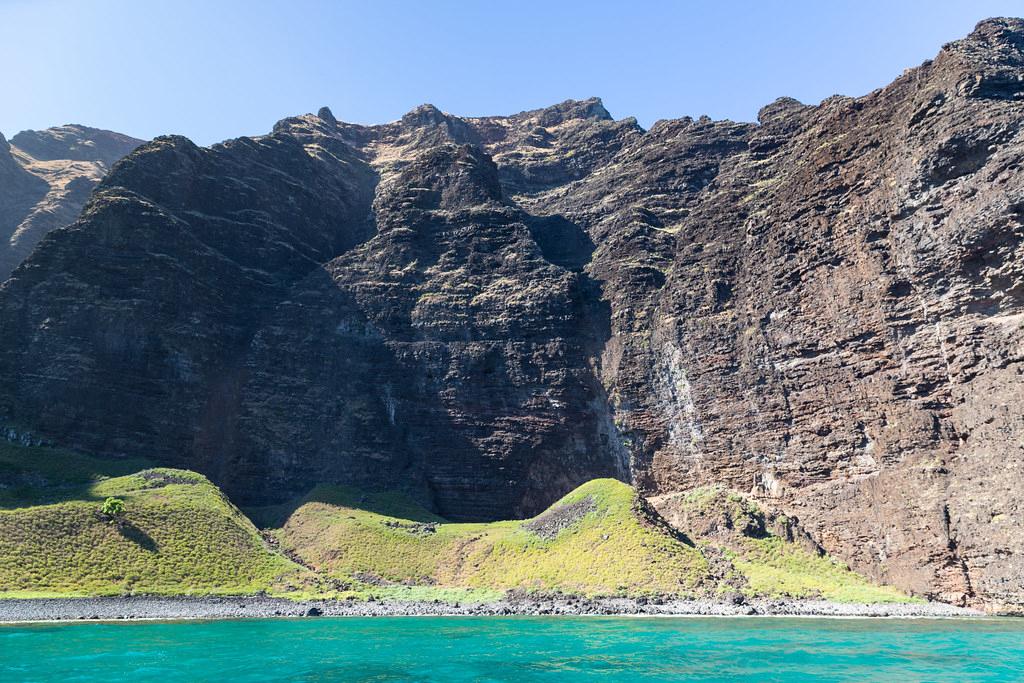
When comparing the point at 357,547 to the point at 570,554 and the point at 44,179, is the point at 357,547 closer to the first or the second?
the point at 570,554

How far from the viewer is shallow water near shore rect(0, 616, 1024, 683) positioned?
2409 centimetres

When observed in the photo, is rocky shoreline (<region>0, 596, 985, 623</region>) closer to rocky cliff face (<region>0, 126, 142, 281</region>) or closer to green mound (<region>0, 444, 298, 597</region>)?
green mound (<region>0, 444, 298, 597</region>)

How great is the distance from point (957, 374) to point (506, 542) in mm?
36895

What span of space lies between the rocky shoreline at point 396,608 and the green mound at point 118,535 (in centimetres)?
163

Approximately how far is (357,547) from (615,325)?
35.9 metres

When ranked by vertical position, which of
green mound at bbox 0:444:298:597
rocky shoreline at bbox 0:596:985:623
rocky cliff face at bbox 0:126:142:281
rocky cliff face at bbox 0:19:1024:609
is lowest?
rocky shoreline at bbox 0:596:985:623

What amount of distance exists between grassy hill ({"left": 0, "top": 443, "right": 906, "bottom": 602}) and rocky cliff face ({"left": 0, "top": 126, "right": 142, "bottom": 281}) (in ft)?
248

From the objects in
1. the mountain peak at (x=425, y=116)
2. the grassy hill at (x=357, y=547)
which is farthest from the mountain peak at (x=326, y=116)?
the grassy hill at (x=357, y=547)

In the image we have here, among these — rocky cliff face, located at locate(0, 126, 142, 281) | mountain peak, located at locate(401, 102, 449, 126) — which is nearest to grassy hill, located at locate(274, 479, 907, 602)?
rocky cliff face, located at locate(0, 126, 142, 281)

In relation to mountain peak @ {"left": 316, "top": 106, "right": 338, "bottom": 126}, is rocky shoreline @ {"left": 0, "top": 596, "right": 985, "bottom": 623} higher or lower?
lower

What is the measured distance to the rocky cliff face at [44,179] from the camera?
390ft

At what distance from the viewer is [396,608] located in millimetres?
48875

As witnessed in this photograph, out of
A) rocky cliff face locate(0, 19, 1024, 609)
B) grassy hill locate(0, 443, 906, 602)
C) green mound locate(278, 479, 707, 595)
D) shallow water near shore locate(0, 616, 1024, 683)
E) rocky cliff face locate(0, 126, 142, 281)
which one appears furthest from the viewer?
rocky cliff face locate(0, 126, 142, 281)

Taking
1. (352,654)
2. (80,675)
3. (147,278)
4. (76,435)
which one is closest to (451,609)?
(352,654)
